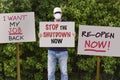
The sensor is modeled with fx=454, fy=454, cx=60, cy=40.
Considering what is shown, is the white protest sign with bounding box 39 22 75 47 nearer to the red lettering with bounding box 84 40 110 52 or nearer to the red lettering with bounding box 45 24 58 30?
the red lettering with bounding box 45 24 58 30

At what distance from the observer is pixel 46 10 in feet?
37.9

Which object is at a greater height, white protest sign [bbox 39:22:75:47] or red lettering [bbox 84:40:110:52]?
white protest sign [bbox 39:22:75:47]

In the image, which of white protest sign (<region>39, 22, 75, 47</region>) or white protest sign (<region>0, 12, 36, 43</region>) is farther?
white protest sign (<region>39, 22, 75, 47</region>)

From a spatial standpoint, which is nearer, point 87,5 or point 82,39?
point 82,39

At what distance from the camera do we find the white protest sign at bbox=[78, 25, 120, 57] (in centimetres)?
920

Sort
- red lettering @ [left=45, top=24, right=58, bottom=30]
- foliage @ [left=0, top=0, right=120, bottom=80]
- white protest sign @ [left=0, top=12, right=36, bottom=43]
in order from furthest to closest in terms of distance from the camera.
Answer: foliage @ [left=0, top=0, right=120, bottom=80] < red lettering @ [left=45, top=24, right=58, bottom=30] < white protest sign @ [left=0, top=12, right=36, bottom=43]

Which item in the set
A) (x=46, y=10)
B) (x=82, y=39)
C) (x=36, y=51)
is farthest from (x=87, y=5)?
(x=82, y=39)

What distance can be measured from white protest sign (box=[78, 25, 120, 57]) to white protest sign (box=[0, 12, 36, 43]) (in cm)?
114

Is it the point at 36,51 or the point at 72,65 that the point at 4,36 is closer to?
the point at 36,51

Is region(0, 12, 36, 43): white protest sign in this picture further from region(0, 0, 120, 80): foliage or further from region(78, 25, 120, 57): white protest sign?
region(0, 0, 120, 80): foliage

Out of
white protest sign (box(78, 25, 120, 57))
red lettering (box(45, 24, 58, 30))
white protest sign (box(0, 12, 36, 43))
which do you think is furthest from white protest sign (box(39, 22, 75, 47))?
white protest sign (box(78, 25, 120, 57))

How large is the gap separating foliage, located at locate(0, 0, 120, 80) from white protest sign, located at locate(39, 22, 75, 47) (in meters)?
1.48

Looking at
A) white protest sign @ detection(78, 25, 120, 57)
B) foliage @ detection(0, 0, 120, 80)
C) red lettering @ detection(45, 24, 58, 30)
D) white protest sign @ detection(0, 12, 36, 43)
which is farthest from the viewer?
foliage @ detection(0, 0, 120, 80)

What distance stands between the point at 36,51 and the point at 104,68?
5.81ft
